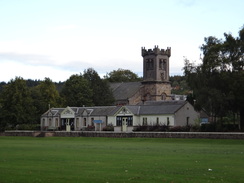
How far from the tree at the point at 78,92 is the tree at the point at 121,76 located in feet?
142

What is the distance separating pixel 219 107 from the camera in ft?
212

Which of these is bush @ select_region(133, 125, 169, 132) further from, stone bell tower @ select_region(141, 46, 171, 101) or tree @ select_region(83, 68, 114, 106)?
stone bell tower @ select_region(141, 46, 171, 101)

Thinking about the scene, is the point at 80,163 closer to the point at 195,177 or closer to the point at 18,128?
the point at 195,177

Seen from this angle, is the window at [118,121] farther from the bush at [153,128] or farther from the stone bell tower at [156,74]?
the stone bell tower at [156,74]

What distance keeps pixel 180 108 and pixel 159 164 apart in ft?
185

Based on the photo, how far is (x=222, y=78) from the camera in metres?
65.0

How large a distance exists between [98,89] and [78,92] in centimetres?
639

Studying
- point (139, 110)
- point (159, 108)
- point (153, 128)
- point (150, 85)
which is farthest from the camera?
point (150, 85)

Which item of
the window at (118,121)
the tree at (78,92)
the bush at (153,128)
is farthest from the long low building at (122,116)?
the tree at (78,92)

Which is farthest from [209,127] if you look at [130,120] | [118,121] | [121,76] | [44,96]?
[121,76]

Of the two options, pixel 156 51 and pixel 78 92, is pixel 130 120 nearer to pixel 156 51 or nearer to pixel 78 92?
pixel 78 92

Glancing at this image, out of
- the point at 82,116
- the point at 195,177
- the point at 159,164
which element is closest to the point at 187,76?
the point at 82,116

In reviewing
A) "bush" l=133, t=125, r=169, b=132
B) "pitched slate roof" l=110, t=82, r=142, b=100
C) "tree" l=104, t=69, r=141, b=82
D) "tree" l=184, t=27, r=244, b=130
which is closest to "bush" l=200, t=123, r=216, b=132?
"tree" l=184, t=27, r=244, b=130

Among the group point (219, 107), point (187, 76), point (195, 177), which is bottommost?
point (195, 177)
